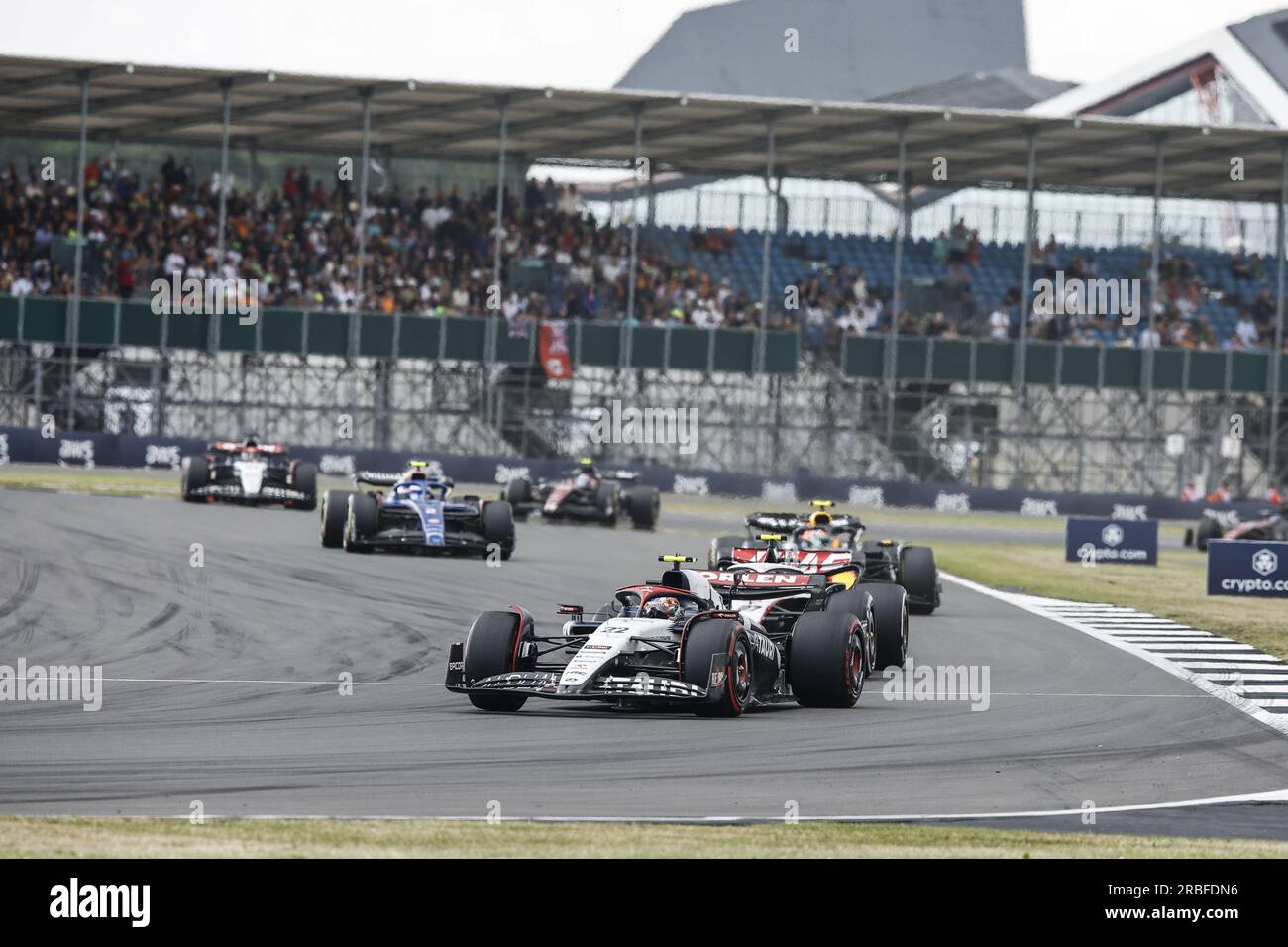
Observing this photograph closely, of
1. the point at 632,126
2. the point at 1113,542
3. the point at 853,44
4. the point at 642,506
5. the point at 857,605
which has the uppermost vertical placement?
the point at 853,44

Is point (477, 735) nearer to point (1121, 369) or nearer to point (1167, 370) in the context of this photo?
point (1121, 369)

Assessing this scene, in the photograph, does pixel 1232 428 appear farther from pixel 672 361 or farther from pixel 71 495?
pixel 71 495

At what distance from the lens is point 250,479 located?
35875 millimetres

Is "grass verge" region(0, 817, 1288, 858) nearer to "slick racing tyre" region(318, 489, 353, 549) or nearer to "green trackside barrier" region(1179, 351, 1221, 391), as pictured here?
"slick racing tyre" region(318, 489, 353, 549)

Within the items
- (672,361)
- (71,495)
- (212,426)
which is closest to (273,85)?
(212,426)

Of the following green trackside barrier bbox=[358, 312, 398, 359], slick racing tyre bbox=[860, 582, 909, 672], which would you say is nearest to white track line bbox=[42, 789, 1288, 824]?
slick racing tyre bbox=[860, 582, 909, 672]

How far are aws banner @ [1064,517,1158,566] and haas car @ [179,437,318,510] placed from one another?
45.9ft

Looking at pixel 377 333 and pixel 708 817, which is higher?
pixel 377 333

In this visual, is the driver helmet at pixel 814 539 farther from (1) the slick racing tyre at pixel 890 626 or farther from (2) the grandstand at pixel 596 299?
(2) the grandstand at pixel 596 299

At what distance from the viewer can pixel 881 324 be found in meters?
55.6

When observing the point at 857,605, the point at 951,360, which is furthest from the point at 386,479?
the point at 951,360

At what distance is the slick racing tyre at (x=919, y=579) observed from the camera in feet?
75.2

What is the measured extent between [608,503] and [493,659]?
22884mm
